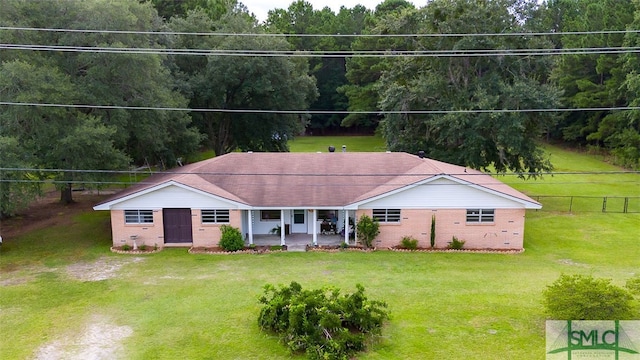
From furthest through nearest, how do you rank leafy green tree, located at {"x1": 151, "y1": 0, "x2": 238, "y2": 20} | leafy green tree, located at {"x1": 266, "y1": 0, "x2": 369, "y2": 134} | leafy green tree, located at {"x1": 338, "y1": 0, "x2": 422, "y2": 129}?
leafy green tree, located at {"x1": 266, "y1": 0, "x2": 369, "y2": 134} → leafy green tree, located at {"x1": 338, "y1": 0, "x2": 422, "y2": 129} → leafy green tree, located at {"x1": 151, "y1": 0, "x2": 238, "y2": 20}

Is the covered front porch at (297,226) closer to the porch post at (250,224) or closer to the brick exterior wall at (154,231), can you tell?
the porch post at (250,224)

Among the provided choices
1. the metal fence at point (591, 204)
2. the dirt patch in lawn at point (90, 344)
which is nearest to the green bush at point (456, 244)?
the metal fence at point (591, 204)

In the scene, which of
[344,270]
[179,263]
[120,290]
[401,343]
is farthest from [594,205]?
[120,290]

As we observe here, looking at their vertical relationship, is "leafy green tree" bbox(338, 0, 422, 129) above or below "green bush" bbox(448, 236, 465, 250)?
above

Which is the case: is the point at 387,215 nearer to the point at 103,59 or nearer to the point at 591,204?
the point at 103,59

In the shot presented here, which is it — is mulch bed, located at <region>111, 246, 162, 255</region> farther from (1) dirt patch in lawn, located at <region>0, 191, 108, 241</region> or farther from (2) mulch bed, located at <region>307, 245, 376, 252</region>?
(2) mulch bed, located at <region>307, 245, 376, 252</region>

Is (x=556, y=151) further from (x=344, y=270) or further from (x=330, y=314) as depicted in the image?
(x=330, y=314)

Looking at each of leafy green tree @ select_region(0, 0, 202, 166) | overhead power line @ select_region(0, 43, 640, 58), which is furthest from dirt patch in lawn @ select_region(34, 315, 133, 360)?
leafy green tree @ select_region(0, 0, 202, 166)
